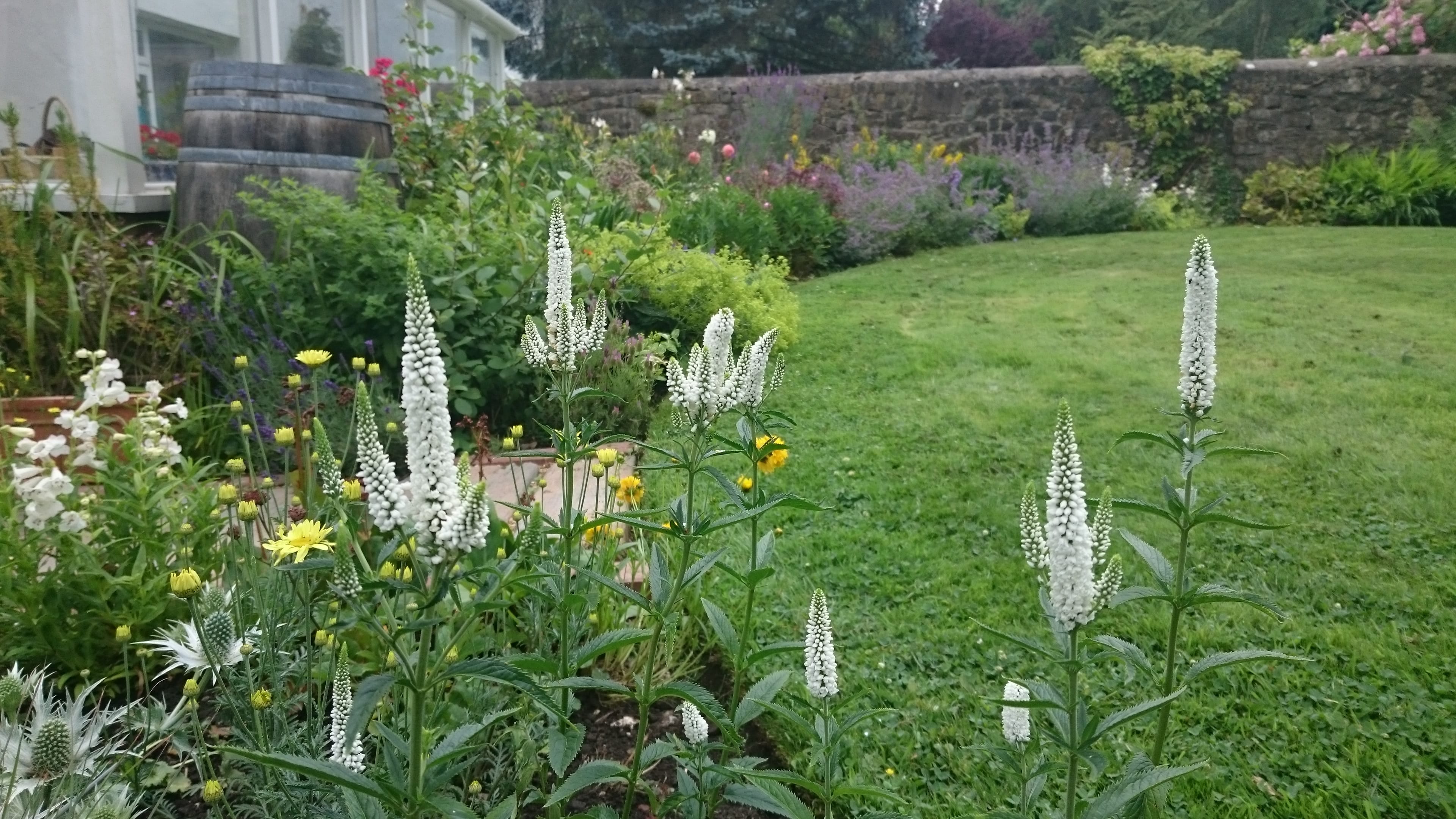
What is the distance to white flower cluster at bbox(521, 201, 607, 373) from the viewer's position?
A: 1692 mm

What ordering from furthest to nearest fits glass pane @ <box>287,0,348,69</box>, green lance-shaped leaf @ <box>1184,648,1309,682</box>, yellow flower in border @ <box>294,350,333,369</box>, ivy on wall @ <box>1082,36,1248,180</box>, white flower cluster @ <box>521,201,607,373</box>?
ivy on wall @ <box>1082,36,1248,180</box> → glass pane @ <box>287,0,348,69</box> → yellow flower in border @ <box>294,350,333,369</box> → white flower cluster @ <box>521,201,607,373</box> → green lance-shaped leaf @ <box>1184,648,1309,682</box>

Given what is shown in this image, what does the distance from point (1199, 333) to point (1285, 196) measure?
439 inches

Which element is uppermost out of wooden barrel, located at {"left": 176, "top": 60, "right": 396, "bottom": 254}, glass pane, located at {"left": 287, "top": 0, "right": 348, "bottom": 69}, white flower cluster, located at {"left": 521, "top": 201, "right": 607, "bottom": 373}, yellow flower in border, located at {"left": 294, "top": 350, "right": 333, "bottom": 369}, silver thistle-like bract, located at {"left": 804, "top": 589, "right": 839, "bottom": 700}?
glass pane, located at {"left": 287, "top": 0, "right": 348, "bottom": 69}

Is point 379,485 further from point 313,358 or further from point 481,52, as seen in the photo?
point 481,52

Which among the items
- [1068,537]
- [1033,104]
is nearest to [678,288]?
[1068,537]

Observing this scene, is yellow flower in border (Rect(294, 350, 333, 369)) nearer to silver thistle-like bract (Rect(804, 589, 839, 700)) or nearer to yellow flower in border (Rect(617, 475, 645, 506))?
yellow flower in border (Rect(617, 475, 645, 506))

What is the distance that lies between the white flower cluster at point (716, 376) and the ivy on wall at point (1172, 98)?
11.6 meters

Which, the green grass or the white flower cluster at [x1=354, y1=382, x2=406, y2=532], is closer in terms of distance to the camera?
the white flower cluster at [x1=354, y1=382, x2=406, y2=532]

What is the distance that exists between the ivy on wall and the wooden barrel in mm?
10271

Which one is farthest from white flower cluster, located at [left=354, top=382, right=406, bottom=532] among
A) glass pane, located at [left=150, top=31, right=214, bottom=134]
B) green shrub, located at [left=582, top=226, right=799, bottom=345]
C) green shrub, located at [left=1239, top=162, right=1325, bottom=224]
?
green shrub, located at [left=1239, top=162, right=1325, bottom=224]

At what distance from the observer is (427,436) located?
1054mm

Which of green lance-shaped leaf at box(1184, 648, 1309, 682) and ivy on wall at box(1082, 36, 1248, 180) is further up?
ivy on wall at box(1082, 36, 1248, 180)

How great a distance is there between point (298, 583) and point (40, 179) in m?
3.15

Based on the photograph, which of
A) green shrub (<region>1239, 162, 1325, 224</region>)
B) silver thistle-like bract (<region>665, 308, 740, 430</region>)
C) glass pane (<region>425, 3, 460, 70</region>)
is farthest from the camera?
green shrub (<region>1239, 162, 1325, 224</region>)
